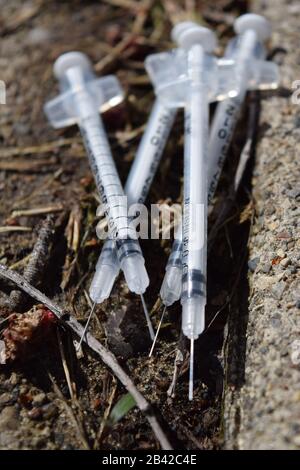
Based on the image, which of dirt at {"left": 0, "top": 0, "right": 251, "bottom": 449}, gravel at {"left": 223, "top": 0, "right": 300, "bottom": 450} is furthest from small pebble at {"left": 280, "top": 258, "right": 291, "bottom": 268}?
dirt at {"left": 0, "top": 0, "right": 251, "bottom": 449}

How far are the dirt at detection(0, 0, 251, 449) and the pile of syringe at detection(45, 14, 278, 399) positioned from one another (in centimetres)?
10

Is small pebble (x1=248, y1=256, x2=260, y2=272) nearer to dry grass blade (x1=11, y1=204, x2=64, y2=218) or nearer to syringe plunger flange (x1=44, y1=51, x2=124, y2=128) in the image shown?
dry grass blade (x1=11, y1=204, x2=64, y2=218)

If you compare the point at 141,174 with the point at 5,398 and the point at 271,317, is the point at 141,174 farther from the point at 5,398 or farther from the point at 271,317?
the point at 5,398

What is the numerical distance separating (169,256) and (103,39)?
1.31m

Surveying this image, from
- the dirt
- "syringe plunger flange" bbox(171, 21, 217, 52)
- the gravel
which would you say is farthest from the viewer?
"syringe plunger flange" bbox(171, 21, 217, 52)

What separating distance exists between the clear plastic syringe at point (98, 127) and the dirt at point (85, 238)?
0.10 m

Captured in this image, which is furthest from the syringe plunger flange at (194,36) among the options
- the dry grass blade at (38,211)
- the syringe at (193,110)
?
the dry grass blade at (38,211)

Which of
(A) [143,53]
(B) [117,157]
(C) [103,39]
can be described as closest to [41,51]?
(C) [103,39]

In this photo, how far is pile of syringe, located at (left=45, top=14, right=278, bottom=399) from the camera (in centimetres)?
161

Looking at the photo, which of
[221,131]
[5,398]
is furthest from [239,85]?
[5,398]

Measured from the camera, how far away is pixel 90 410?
150 cm

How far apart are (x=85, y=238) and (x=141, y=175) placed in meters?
0.30

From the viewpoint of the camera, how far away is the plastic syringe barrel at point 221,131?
1688mm

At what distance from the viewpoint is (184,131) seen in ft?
6.82
